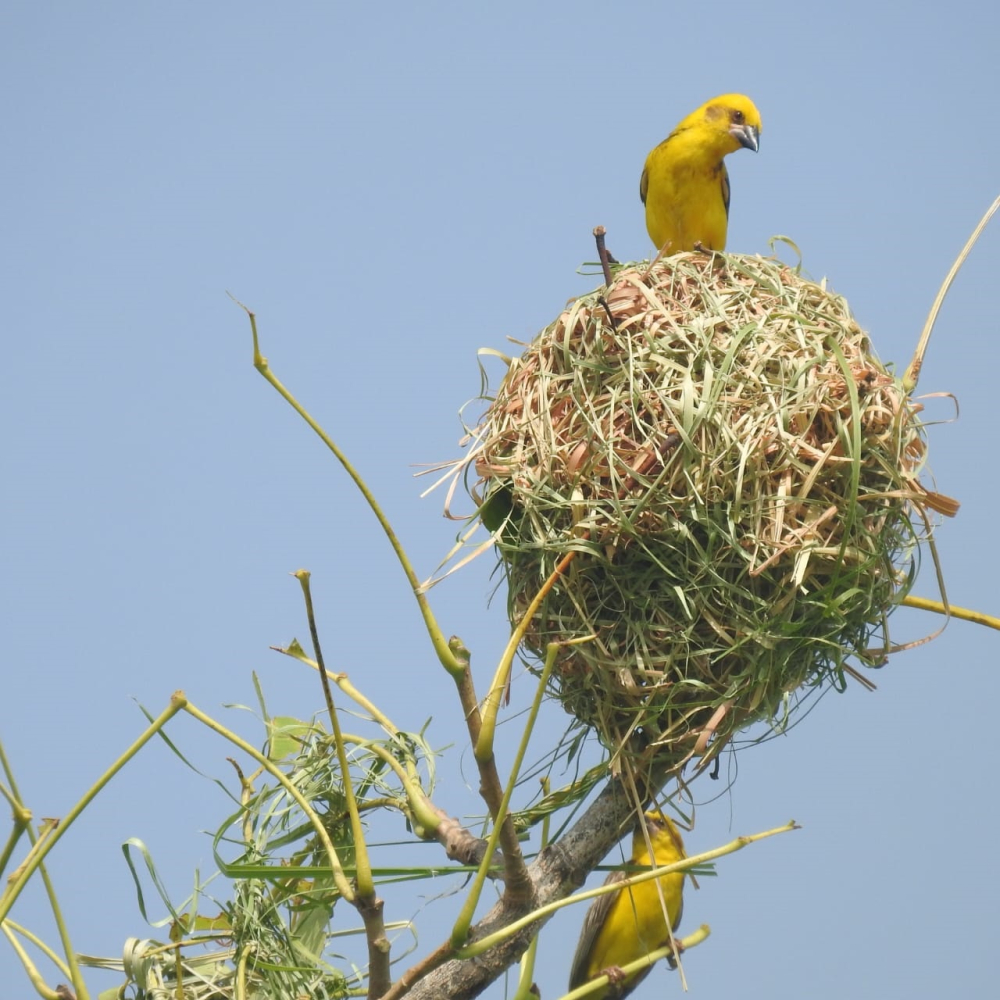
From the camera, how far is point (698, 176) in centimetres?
397

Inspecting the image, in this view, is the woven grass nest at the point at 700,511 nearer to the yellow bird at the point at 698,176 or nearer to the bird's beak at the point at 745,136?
the yellow bird at the point at 698,176

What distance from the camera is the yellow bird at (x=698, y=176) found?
3945 millimetres

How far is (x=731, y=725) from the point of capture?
7.17ft

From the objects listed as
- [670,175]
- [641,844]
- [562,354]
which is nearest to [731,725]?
[562,354]

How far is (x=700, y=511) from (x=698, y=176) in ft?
6.88

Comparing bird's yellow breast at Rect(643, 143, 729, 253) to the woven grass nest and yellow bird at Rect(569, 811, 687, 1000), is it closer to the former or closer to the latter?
the woven grass nest

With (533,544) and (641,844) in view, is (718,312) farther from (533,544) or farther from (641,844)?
(641,844)

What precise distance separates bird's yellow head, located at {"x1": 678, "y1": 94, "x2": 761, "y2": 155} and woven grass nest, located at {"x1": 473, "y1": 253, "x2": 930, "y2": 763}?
179 cm

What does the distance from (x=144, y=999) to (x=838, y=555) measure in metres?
1.32

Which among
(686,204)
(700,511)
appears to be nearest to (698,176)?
(686,204)

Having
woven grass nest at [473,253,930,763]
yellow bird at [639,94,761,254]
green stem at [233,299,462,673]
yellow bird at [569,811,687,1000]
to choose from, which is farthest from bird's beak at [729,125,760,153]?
green stem at [233,299,462,673]

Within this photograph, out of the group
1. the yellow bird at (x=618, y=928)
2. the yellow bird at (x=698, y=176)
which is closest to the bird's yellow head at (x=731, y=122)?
the yellow bird at (x=698, y=176)

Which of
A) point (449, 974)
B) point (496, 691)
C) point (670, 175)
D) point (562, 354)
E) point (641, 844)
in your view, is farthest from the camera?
point (670, 175)

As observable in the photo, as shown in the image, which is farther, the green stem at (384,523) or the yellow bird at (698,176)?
the yellow bird at (698,176)
